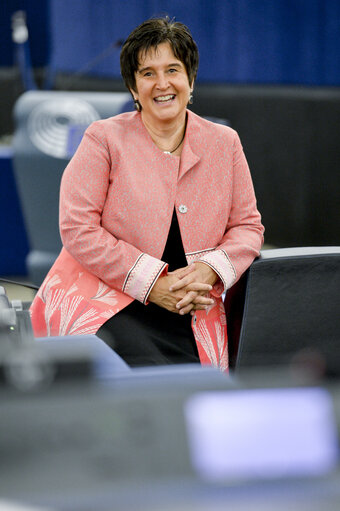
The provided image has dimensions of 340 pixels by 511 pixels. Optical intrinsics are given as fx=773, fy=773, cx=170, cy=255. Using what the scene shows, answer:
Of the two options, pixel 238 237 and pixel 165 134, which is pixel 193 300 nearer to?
pixel 238 237

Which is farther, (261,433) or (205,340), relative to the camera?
(205,340)

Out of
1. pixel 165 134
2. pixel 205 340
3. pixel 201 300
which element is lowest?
pixel 205 340

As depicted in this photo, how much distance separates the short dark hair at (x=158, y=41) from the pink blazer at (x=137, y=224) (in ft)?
0.57

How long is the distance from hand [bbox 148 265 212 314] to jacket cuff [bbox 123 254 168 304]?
0.8 inches

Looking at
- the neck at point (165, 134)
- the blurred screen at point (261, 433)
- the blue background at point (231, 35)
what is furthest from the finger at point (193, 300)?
the blue background at point (231, 35)

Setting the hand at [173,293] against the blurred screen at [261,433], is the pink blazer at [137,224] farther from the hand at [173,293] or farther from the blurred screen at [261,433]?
the blurred screen at [261,433]

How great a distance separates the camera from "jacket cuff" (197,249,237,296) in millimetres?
1833

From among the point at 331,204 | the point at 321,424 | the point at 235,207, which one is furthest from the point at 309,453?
the point at 331,204

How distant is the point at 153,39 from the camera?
190 centimetres

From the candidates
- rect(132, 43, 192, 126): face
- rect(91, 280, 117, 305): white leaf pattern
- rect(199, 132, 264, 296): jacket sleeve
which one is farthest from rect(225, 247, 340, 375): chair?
rect(132, 43, 192, 126): face

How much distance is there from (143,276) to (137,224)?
0.45 feet

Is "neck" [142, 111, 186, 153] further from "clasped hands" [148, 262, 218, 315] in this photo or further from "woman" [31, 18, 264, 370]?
"clasped hands" [148, 262, 218, 315]

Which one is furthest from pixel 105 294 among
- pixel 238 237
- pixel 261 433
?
pixel 261 433

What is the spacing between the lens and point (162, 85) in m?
1.93
